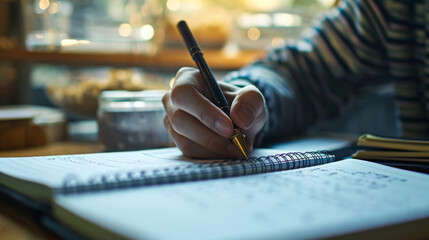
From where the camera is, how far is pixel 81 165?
0.38m

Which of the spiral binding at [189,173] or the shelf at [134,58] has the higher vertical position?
the shelf at [134,58]

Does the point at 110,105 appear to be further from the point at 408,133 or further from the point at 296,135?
the point at 408,133

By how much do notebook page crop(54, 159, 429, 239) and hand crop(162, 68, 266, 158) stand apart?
0.28 ft

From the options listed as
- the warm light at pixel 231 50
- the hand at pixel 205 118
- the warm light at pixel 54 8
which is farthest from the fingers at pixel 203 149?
the warm light at pixel 231 50

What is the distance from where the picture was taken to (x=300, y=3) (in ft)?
5.20

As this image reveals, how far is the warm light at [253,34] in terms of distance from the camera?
1347 millimetres

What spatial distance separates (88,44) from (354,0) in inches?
26.0

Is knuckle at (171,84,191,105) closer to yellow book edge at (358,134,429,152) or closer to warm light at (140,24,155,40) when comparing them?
yellow book edge at (358,134,429,152)

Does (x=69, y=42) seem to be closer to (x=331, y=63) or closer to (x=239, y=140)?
(x=331, y=63)

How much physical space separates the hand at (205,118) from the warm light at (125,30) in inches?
25.2

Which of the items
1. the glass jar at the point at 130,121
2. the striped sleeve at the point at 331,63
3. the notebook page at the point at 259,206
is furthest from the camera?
the striped sleeve at the point at 331,63

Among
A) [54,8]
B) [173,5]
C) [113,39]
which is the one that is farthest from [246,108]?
[173,5]

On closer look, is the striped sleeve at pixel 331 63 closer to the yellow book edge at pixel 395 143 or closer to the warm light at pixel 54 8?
the yellow book edge at pixel 395 143

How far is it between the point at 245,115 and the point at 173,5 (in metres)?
0.92
